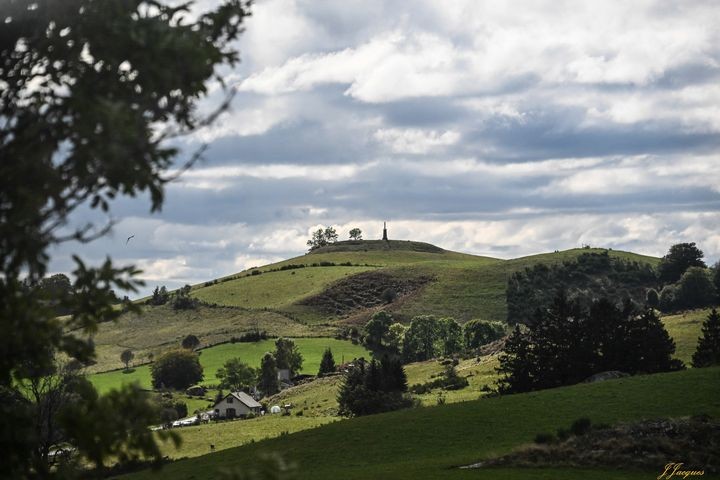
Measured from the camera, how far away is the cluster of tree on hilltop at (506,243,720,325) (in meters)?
161

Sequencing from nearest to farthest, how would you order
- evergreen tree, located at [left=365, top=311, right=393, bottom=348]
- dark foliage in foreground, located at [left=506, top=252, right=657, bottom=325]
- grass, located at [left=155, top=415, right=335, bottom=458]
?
grass, located at [left=155, top=415, right=335, bottom=458] → evergreen tree, located at [left=365, top=311, right=393, bottom=348] → dark foliage in foreground, located at [left=506, top=252, right=657, bottom=325]

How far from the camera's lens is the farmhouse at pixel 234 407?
4171 inches

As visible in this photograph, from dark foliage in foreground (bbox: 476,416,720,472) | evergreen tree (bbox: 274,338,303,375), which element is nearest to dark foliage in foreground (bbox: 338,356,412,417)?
dark foliage in foreground (bbox: 476,416,720,472)

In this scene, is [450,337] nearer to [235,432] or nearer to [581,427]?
[235,432]

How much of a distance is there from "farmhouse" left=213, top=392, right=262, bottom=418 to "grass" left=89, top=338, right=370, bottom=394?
124 feet

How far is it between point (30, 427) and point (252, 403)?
9822 centimetres

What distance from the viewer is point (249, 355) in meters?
159

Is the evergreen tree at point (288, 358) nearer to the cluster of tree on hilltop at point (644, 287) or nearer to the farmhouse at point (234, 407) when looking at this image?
the farmhouse at point (234, 407)

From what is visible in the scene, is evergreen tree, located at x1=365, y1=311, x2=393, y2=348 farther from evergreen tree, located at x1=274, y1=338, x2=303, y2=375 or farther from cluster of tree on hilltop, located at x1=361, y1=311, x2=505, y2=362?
evergreen tree, located at x1=274, y1=338, x2=303, y2=375

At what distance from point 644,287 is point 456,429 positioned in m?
158

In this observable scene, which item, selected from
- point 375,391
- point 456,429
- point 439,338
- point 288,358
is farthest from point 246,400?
point 456,429

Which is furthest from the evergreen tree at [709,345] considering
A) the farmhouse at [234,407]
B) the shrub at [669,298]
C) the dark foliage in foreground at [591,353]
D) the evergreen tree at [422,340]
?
the shrub at [669,298]

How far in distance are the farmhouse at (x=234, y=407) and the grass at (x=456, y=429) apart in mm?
53721

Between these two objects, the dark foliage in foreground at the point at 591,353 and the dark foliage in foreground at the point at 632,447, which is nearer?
the dark foliage in foreground at the point at 632,447
